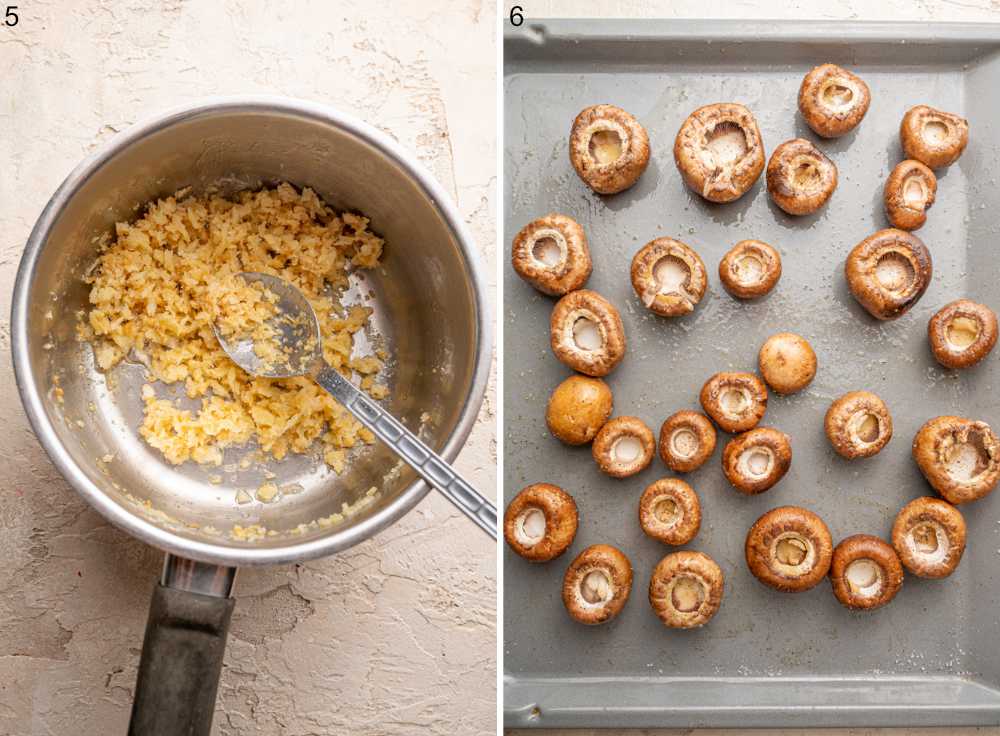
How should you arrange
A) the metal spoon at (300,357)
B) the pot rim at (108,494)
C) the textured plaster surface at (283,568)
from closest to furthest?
the pot rim at (108,494) → the metal spoon at (300,357) → the textured plaster surface at (283,568)

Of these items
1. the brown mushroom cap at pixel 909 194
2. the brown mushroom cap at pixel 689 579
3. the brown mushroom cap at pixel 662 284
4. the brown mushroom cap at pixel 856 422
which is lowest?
the brown mushroom cap at pixel 689 579

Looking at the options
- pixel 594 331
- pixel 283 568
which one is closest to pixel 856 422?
pixel 594 331

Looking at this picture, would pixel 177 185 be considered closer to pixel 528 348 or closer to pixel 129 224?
pixel 129 224

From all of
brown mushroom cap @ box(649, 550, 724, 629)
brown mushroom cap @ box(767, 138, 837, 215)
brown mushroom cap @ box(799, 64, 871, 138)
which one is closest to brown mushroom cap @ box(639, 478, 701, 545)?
brown mushroom cap @ box(649, 550, 724, 629)

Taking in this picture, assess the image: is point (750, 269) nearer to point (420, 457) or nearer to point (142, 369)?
point (420, 457)

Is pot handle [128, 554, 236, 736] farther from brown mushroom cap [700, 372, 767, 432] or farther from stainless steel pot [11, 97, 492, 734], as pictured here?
brown mushroom cap [700, 372, 767, 432]

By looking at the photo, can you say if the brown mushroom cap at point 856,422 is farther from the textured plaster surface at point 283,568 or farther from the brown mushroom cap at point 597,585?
the textured plaster surface at point 283,568

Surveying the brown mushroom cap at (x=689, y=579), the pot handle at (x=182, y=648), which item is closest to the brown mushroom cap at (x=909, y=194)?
the brown mushroom cap at (x=689, y=579)
